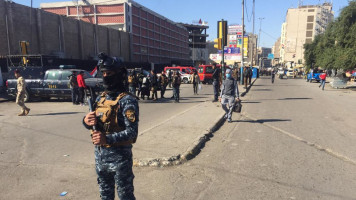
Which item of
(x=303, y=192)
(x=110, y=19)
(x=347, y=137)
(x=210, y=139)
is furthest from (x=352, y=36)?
(x=110, y=19)

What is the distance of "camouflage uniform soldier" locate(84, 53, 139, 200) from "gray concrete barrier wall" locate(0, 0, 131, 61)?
1015 inches

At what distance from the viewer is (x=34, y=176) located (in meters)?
4.15

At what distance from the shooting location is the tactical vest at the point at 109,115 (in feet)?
7.48

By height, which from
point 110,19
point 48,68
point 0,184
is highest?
point 110,19

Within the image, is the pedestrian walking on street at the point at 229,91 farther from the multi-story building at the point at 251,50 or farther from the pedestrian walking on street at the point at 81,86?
the multi-story building at the point at 251,50

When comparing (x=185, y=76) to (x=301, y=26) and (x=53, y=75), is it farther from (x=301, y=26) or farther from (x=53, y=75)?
(x=301, y=26)

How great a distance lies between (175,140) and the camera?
5.85 metres

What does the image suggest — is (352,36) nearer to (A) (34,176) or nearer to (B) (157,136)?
(B) (157,136)

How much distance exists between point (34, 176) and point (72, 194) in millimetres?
1112

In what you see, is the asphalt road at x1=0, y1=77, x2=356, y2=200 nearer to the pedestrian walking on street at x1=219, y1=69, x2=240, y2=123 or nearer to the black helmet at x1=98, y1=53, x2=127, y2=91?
the pedestrian walking on street at x1=219, y1=69, x2=240, y2=123

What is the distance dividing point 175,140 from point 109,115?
12.2ft

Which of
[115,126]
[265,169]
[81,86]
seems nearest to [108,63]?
[115,126]

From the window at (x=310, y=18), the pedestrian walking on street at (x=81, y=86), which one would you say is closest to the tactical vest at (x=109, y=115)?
the pedestrian walking on street at (x=81, y=86)

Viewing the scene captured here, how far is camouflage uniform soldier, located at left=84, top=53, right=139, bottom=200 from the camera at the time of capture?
2.26 meters
